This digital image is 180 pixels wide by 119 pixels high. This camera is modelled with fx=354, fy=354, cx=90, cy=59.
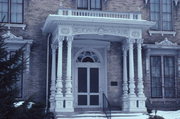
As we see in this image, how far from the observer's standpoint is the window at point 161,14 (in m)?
20.2

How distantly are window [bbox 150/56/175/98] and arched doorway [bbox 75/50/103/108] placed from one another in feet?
10.1

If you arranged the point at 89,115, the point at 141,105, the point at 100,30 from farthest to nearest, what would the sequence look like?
the point at 100,30
the point at 141,105
the point at 89,115

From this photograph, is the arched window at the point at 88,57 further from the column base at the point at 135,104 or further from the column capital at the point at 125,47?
the column base at the point at 135,104

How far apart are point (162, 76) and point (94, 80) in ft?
12.8

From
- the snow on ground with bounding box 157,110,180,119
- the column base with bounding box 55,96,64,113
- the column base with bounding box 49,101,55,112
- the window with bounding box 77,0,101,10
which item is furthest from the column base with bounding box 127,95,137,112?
the window with bounding box 77,0,101,10

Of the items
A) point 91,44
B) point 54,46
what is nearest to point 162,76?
point 91,44

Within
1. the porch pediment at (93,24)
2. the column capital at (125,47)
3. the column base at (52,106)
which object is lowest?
the column base at (52,106)

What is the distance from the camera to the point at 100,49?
1891 cm

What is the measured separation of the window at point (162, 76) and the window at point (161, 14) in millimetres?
→ 1807

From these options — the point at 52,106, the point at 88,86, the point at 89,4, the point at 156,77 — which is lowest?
the point at 52,106

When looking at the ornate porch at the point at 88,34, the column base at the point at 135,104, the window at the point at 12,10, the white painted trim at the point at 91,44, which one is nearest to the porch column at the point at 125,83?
the ornate porch at the point at 88,34

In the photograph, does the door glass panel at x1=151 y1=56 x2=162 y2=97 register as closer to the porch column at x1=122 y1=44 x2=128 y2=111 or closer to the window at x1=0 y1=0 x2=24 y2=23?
the porch column at x1=122 y1=44 x2=128 y2=111

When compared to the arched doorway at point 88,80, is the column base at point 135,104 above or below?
below

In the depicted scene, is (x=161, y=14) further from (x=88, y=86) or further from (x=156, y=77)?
(x=88, y=86)
